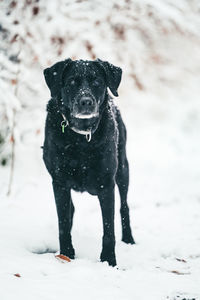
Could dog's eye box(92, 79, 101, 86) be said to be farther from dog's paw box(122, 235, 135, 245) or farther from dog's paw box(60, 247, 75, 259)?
dog's paw box(122, 235, 135, 245)

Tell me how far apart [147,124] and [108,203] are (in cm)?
779

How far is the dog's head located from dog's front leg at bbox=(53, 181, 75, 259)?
54 cm

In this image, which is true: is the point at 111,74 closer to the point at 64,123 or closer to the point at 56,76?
the point at 56,76

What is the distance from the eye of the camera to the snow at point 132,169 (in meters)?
2.58

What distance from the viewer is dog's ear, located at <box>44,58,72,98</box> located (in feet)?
10.3

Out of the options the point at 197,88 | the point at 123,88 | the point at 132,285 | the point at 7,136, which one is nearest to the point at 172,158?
the point at 123,88

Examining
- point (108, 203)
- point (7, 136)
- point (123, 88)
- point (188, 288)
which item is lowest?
point (188, 288)

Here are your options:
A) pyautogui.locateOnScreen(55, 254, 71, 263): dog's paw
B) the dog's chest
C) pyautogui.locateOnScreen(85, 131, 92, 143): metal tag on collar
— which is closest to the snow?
pyautogui.locateOnScreen(55, 254, 71, 263): dog's paw

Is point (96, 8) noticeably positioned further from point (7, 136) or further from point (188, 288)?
point (188, 288)

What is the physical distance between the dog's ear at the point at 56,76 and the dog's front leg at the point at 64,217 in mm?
Answer: 763

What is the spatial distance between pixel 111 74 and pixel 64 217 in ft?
4.21

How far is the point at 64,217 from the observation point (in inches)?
126

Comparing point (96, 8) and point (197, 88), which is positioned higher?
point (96, 8)

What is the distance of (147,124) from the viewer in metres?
10.7
